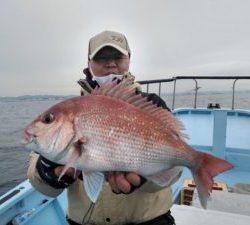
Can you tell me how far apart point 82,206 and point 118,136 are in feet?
3.02

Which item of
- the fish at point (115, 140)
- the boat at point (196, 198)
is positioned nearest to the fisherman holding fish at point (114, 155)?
the fish at point (115, 140)

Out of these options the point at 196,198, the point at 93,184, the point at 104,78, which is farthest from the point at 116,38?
the point at 196,198

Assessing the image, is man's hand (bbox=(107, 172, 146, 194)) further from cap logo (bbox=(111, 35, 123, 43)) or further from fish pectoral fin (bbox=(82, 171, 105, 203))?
cap logo (bbox=(111, 35, 123, 43))

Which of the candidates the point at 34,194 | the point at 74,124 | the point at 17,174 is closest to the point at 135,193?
the point at 74,124

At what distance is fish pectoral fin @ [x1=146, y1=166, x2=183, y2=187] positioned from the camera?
8.04 feet

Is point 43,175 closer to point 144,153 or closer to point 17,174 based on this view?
point 144,153

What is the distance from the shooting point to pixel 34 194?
4.96 metres

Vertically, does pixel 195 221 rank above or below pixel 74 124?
below

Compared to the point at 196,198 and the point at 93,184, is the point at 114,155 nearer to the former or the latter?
the point at 93,184

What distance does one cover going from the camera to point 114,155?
2195mm

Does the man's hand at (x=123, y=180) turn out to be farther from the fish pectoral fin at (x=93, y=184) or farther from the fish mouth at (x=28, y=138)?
the fish mouth at (x=28, y=138)

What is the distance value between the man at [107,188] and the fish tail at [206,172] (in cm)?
18

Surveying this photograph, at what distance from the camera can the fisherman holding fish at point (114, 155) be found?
7.22 ft

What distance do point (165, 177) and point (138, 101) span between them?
0.57 m
